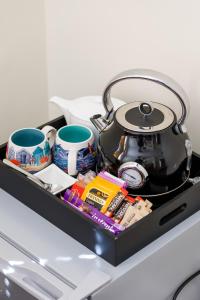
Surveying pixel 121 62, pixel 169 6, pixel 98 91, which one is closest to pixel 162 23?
pixel 169 6

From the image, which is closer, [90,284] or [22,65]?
[90,284]

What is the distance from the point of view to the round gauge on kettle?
103 centimetres

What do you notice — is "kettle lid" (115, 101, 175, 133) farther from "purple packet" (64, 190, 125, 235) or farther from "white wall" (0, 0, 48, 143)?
"white wall" (0, 0, 48, 143)

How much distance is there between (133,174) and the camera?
104 cm

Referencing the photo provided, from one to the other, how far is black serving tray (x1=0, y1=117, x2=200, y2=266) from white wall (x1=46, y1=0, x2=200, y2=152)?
212 millimetres

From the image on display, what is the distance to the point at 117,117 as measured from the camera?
41.6 inches

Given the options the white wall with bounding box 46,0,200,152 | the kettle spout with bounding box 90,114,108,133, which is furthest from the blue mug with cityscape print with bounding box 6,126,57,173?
the white wall with bounding box 46,0,200,152

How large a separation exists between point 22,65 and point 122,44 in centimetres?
29

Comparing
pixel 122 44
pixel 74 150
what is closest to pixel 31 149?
pixel 74 150

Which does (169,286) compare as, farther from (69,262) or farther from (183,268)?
(69,262)

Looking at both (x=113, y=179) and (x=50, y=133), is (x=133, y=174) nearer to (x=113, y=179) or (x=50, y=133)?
(x=113, y=179)

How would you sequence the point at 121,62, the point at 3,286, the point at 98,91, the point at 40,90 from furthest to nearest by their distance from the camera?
the point at 40,90 → the point at 98,91 → the point at 121,62 → the point at 3,286

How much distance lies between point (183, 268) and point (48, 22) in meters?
0.70

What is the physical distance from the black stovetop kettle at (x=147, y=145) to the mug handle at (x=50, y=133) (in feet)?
0.44
